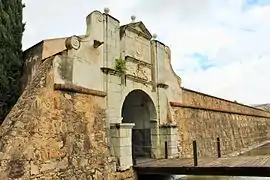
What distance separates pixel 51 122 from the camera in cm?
→ 608

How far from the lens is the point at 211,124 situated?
555 inches

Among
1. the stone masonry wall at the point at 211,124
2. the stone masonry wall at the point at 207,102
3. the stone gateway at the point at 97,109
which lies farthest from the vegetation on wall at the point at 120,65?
the stone masonry wall at the point at 207,102

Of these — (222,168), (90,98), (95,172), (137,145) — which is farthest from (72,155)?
(137,145)

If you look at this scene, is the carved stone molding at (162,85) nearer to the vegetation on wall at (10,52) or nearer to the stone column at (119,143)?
the stone column at (119,143)

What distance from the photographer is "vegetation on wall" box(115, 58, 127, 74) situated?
814 centimetres

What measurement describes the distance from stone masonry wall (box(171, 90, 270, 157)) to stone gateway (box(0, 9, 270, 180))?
0.29 feet

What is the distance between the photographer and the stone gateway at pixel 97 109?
225 inches

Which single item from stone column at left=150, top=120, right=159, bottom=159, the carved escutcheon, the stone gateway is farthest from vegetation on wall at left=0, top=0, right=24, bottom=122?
stone column at left=150, top=120, right=159, bottom=159

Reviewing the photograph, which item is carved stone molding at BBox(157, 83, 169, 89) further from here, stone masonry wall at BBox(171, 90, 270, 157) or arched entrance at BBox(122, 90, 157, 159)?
stone masonry wall at BBox(171, 90, 270, 157)

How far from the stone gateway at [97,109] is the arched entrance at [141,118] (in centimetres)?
3

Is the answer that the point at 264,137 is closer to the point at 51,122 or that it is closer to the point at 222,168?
the point at 222,168

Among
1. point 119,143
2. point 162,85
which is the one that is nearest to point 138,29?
point 162,85

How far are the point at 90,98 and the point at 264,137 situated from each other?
2263cm

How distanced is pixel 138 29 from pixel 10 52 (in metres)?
3.85
